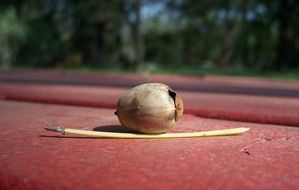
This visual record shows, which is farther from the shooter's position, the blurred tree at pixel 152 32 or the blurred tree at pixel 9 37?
the blurred tree at pixel 152 32

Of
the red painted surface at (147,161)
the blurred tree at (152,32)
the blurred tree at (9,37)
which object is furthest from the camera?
the blurred tree at (152,32)

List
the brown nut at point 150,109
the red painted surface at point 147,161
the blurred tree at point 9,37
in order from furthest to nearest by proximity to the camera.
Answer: the blurred tree at point 9,37 < the brown nut at point 150,109 < the red painted surface at point 147,161

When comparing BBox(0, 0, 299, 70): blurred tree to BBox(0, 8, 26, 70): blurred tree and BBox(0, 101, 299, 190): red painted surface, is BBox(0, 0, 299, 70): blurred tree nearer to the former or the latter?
BBox(0, 8, 26, 70): blurred tree

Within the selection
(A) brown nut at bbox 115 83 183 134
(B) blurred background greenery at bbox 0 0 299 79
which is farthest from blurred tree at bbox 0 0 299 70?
(A) brown nut at bbox 115 83 183 134

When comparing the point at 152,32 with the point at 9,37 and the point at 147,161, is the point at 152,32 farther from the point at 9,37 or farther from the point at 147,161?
the point at 147,161

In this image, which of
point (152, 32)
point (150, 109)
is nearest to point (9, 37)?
point (152, 32)

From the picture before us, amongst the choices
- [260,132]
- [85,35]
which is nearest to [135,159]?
[260,132]

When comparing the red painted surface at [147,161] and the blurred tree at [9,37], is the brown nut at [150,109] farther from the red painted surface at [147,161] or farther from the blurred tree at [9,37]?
the blurred tree at [9,37]

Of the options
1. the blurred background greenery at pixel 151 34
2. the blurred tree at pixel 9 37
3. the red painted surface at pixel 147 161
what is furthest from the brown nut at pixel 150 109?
the blurred tree at pixel 9 37

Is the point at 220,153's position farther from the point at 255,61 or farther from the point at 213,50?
the point at 213,50
